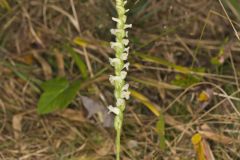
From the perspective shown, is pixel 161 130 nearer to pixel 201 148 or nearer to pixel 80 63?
pixel 201 148

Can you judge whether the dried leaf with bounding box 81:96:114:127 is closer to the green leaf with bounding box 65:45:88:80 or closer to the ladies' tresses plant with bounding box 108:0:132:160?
the green leaf with bounding box 65:45:88:80

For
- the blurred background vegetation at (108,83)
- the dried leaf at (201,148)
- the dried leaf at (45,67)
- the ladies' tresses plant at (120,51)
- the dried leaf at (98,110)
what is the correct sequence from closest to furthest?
the ladies' tresses plant at (120,51)
the dried leaf at (201,148)
the blurred background vegetation at (108,83)
the dried leaf at (98,110)
the dried leaf at (45,67)

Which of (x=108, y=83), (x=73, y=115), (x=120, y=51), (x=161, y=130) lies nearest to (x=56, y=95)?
(x=73, y=115)

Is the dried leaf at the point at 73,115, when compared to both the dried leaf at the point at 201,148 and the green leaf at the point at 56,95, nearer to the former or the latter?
the green leaf at the point at 56,95

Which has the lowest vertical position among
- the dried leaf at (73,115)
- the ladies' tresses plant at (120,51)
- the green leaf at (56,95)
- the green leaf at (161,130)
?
the green leaf at (161,130)

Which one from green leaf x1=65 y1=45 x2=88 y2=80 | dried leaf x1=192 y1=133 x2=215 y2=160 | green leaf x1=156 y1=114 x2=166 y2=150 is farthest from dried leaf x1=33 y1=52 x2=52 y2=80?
dried leaf x1=192 y1=133 x2=215 y2=160

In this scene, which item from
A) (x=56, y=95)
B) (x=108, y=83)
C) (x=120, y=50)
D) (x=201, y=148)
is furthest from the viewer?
(x=108, y=83)

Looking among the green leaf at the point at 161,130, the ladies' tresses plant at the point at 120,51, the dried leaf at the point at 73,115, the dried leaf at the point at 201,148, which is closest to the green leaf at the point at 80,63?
the dried leaf at the point at 73,115
